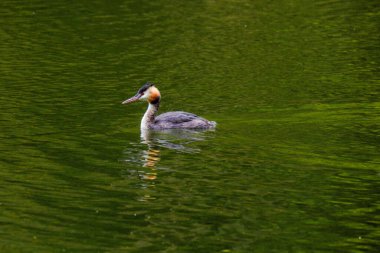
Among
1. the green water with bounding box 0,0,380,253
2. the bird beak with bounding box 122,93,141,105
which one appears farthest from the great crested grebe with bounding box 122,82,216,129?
the green water with bounding box 0,0,380,253

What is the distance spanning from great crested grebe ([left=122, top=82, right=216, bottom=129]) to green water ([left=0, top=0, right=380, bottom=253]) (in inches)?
9.3

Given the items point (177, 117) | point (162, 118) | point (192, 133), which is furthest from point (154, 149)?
point (162, 118)

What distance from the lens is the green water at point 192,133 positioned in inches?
558

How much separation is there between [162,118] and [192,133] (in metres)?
0.90

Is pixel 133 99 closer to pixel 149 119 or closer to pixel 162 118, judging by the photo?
pixel 149 119

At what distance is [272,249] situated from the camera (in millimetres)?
13266

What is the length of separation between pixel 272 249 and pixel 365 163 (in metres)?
4.87

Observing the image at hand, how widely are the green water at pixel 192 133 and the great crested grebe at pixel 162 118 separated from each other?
24cm

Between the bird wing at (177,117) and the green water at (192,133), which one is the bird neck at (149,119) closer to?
the bird wing at (177,117)

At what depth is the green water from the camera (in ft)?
46.5

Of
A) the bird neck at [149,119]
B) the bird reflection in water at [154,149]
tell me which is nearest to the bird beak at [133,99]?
the bird neck at [149,119]

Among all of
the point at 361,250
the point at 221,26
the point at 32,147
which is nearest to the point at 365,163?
the point at 361,250

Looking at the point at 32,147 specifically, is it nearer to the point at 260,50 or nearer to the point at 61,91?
the point at 61,91

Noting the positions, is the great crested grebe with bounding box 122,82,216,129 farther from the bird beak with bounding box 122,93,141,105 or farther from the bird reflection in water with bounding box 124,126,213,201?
the bird reflection in water with bounding box 124,126,213,201
